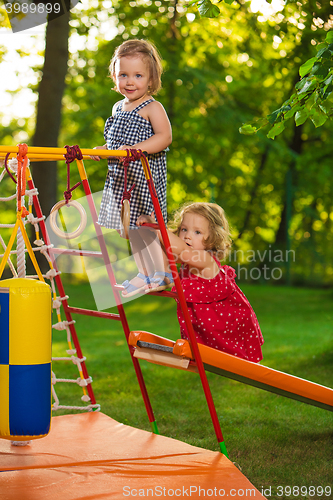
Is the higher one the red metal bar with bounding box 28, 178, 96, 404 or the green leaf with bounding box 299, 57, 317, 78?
the green leaf with bounding box 299, 57, 317, 78

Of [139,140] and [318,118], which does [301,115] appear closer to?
[318,118]

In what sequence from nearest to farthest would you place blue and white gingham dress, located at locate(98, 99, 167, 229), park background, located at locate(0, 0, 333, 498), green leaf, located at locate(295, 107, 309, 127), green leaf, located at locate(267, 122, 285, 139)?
green leaf, located at locate(295, 107, 309, 127) < green leaf, located at locate(267, 122, 285, 139) < blue and white gingham dress, located at locate(98, 99, 167, 229) < park background, located at locate(0, 0, 333, 498)

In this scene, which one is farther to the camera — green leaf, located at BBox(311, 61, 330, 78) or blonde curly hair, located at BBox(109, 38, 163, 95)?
blonde curly hair, located at BBox(109, 38, 163, 95)

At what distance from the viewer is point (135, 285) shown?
10.7 ft

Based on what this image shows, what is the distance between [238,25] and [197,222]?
8.57 meters

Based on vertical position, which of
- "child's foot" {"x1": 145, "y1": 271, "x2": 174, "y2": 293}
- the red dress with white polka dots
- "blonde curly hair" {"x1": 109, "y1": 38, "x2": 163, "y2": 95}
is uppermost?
"blonde curly hair" {"x1": 109, "y1": 38, "x2": 163, "y2": 95}

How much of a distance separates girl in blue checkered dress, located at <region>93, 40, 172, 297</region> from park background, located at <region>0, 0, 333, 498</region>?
1.56 ft

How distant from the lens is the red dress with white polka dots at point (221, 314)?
319 centimetres

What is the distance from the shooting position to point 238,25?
10656mm

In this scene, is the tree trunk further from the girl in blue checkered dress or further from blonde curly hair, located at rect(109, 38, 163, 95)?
blonde curly hair, located at rect(109, 38, 163, 95)

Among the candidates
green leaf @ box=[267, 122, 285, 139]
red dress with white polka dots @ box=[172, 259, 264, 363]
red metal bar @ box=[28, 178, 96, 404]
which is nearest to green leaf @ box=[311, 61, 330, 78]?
green leaf @ box=[267, 122, 285, 139]

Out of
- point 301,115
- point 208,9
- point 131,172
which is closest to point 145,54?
point 208,9

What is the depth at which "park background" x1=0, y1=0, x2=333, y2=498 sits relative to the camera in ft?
12.9

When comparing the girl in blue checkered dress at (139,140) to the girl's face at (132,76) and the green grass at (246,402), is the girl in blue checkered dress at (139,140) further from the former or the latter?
the green grass at (246,402)
